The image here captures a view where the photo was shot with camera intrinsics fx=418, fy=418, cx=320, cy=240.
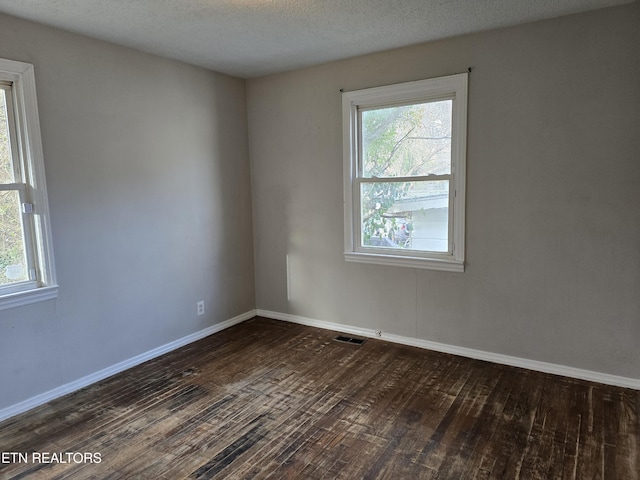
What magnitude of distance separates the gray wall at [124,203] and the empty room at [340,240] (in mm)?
18

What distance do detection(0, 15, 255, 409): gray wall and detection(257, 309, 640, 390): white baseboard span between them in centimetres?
102

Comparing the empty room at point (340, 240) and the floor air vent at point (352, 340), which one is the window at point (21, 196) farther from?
the floor air vent at point (352, 340)

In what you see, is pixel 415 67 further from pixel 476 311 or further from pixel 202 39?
pixel 476 311

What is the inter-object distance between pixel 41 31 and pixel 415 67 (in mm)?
2706

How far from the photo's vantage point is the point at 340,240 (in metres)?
4.02

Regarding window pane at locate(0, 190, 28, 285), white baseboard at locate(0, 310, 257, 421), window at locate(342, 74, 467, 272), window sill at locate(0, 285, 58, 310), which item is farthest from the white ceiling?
white baseboard at locate(0, 310, 257, 421)

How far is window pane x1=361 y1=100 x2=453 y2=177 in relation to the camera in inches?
135

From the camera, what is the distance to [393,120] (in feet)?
11.9

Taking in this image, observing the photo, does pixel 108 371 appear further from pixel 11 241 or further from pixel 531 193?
pixel 531 193

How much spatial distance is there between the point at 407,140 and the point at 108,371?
3.05m

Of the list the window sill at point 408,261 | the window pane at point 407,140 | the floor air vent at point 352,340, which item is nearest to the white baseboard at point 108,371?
the floor air vent at point 352,340

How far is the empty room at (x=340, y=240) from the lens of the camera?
8.01 feet

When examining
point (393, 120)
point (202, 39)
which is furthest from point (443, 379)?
point (202, 39)

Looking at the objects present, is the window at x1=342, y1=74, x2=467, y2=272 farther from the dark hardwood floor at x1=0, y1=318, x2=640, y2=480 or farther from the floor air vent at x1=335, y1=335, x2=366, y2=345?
the dark hardwood floor at x1=0, y1=318, x2=640, y2=480
